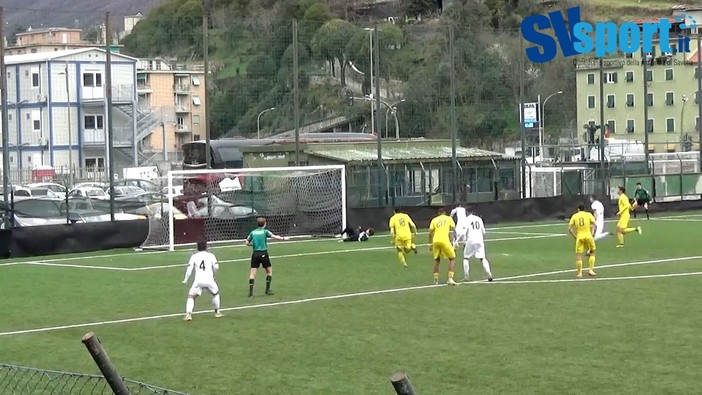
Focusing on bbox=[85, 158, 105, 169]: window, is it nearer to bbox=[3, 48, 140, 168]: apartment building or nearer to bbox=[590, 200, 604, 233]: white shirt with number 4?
bbox=[3, 48, 140, 168]: apartment building

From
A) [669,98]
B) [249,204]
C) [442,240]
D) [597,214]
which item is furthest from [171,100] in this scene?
[442,240]

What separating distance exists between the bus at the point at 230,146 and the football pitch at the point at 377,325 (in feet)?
69.0

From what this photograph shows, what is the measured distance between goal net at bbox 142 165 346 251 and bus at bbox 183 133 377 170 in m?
9.83

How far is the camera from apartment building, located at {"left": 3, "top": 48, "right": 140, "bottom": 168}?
6556 cm

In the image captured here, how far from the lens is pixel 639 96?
8200cm

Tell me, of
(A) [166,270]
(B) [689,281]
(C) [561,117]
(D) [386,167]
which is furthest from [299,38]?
(C) [561,117]

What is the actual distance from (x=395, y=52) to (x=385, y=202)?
466 inches

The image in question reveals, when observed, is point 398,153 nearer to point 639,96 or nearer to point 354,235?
point 354,235

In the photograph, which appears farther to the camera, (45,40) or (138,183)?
(45,40)

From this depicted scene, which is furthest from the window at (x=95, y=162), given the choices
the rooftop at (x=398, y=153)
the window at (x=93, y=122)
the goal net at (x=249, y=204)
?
the goal net at (x=249, y=204)

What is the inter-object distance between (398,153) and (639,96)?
112 ft

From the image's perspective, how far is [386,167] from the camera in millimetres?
51125

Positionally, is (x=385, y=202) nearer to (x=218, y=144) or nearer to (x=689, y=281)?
(x=218, y=144)

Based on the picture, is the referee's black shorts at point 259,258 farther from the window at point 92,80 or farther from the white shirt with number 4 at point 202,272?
the window at point 92,80
